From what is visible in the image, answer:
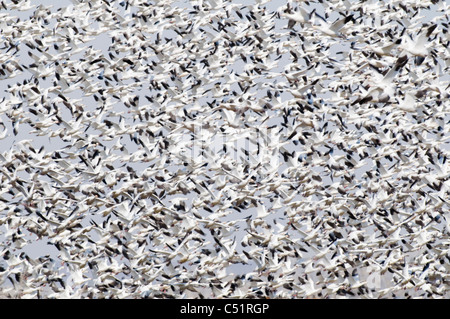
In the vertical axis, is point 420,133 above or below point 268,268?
above

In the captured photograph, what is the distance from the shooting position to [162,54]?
26.9m

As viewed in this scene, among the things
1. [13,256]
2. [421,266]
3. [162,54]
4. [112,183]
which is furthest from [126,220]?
[421,266]

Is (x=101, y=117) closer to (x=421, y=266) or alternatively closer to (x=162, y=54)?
(x=162, y=54)

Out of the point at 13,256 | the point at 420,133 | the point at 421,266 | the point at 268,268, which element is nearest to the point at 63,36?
the point at 13,256

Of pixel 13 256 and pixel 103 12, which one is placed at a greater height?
pixel 103 12

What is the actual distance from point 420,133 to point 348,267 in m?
4.74

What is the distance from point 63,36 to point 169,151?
4.97 metres

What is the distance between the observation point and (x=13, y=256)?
2439 centimetres

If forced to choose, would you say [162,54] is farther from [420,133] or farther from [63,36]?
[420,133]
